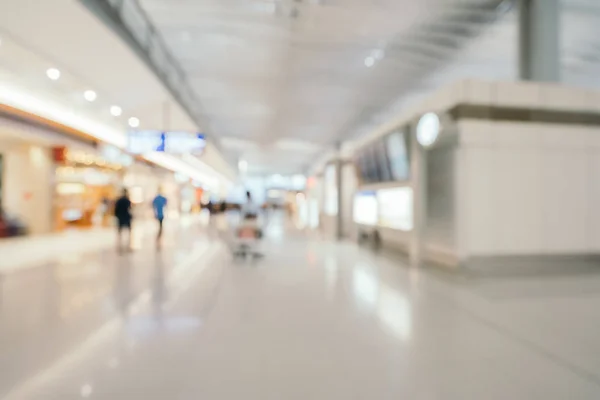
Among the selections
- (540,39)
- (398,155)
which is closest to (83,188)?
(398,155)

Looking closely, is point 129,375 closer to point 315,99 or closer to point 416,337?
point 416,337

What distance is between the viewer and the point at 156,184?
25.2 meters

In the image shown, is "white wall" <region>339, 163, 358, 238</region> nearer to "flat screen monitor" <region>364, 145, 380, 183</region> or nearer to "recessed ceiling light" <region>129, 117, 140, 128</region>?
"flat screen monitor" <region>364, 145, 380, 183</region>

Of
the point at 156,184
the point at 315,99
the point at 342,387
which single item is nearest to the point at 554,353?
the point at 342,387

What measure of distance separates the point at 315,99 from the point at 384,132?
4335 mm

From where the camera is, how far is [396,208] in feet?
31.1

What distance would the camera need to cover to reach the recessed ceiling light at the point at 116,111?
10.8 m

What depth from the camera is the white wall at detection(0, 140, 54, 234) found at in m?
12.8

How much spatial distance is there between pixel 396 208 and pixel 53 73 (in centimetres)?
847

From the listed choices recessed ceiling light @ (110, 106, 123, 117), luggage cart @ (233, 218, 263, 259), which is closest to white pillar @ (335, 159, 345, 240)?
luggage cart @ (233, 218, 263, 259)

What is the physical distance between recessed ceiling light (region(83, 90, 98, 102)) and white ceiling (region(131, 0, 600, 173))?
2.35 m

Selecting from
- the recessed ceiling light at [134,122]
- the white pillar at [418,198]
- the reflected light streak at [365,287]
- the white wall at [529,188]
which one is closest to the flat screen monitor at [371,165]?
the white pillar at [418,198]

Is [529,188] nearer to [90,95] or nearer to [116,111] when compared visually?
[90,95]

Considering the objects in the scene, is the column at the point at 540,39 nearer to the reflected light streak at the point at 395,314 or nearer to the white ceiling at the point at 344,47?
the white ceiling at the point at 344,47
